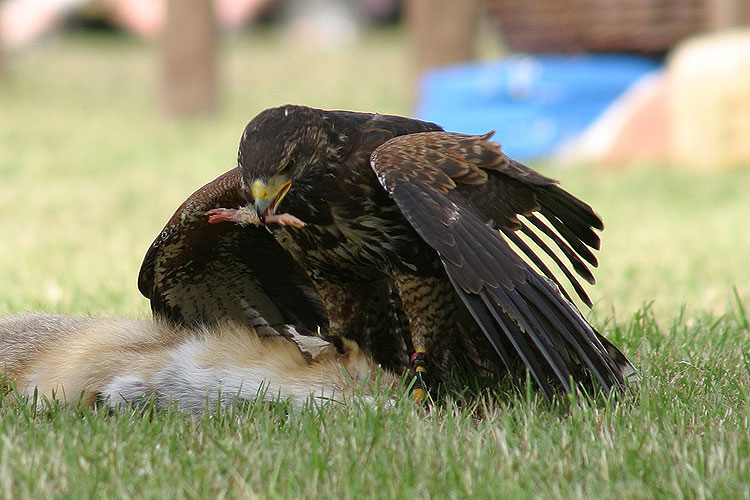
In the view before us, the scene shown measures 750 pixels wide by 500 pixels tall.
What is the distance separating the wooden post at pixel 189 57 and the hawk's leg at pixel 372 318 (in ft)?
28.0

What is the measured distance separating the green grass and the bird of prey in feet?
0.81

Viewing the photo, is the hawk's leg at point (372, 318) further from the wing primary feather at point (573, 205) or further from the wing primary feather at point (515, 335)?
the wing primary feather at point (515, 335)

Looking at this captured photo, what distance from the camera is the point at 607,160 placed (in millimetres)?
9898

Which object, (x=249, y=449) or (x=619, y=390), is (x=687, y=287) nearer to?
(x=619, y=390)

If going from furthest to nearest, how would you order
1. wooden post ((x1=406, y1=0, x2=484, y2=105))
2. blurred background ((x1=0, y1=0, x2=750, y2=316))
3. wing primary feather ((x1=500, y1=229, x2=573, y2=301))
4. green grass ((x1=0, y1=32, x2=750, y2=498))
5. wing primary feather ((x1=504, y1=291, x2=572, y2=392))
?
wooden post ((x1=406, y1=0, x2=484, y2=105)) → blurred background ((x1=0, y1=0, x2=750, y2=316)) → wing primary feather ((x1=500, y1=229, x2=573, y2=301)) → wing primary feather ((x1=504, y1=291, x2=572, y2=392)) → green grass ((x1=0, y1=32, x2=750, y2=498))

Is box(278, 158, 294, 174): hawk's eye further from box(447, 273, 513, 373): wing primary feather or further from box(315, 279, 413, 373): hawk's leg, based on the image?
box(447, 273, 513, 373): wing primary feather

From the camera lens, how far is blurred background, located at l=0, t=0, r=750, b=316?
5992mm

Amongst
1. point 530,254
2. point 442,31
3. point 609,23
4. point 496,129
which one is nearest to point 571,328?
point 530,254

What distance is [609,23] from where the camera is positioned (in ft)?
38.5

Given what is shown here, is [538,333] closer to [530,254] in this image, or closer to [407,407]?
[530,254]

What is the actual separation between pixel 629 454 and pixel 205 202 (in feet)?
5.45

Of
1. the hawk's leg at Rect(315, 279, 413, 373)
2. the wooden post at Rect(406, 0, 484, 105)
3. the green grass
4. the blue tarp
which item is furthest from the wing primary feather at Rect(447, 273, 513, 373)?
the wooden post at Rect(406, 0, 484, 105)

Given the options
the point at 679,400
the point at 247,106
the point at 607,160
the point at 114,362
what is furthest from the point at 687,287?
the point at 247,106

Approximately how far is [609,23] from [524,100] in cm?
226
